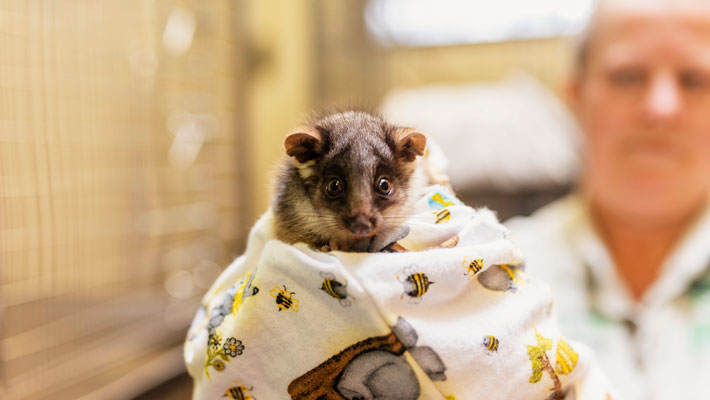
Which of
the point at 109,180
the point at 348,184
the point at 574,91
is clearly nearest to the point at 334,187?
the point at 348,184

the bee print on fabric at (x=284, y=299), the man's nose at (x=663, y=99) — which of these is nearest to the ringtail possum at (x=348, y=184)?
the bee print on fabric at (x=284, y=299)

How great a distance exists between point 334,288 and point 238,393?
201 mm

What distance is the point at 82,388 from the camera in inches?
64.9

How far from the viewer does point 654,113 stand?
150cm

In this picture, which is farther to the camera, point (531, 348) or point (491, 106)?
point (491, 106)

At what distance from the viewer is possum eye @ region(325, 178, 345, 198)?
79 cm

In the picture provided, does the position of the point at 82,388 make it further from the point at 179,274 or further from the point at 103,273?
the point at 179,274

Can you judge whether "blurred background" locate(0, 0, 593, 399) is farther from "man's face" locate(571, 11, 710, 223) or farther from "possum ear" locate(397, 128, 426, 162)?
"man's face" locate(571, 11, 710, 223)

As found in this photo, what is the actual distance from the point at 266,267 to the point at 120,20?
1.81m

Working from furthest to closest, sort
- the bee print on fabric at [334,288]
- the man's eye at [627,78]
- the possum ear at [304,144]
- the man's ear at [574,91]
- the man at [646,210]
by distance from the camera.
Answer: the man's ear at [574,91] < the man's eye at [627,78] < the man at [646,210] < the possum ear at [304,144] < the bee print on fabric at [334,288]

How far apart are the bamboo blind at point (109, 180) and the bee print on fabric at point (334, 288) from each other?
1.22 meters

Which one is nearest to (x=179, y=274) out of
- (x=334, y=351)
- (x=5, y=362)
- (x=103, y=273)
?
(x=103, y=273)

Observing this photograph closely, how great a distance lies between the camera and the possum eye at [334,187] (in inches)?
31.3

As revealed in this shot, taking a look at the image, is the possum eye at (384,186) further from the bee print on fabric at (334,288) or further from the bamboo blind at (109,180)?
the bamboo blind at (109,180)
